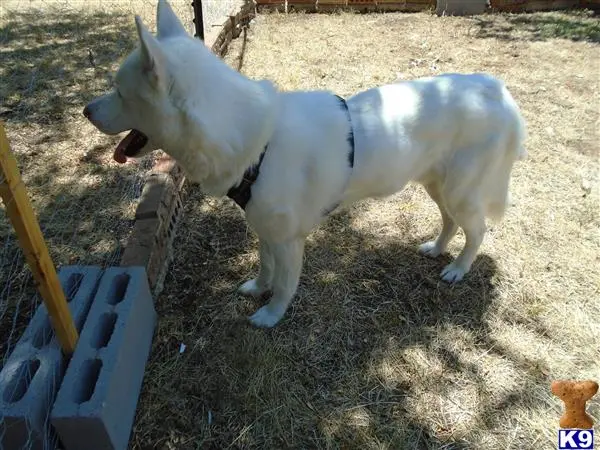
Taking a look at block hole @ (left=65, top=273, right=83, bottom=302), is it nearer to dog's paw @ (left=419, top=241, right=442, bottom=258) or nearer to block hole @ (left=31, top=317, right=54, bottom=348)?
block hole @ (left=31, top=317, right=54, bottom=348)

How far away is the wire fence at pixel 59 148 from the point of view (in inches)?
112

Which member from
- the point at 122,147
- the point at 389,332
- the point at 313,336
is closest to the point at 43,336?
the point at 122,147

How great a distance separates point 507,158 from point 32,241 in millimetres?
2390

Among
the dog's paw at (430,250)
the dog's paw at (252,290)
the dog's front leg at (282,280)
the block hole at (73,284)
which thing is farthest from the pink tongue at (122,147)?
the dog's paw at (430,250)

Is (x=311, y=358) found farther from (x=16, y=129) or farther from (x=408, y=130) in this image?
(x=16, y=129)

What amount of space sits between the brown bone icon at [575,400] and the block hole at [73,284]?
2.48 m

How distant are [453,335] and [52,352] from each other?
83.1 inches

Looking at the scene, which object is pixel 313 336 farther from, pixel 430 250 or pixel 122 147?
pixel 122 147

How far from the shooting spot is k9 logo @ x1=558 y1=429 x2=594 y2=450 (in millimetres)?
2314

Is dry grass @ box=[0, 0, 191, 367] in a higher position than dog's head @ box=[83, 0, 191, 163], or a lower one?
lower

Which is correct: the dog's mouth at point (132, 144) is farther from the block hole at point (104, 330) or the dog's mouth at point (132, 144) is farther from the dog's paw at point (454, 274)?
the dog's paw at point (454, 274)

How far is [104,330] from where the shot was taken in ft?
7.79

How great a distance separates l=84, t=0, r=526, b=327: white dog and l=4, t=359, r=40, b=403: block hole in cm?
99

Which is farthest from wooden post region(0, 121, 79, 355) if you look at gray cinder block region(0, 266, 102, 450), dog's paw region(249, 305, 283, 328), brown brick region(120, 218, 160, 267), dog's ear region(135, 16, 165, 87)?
dog's paw region(249, 305, 283, 328)
